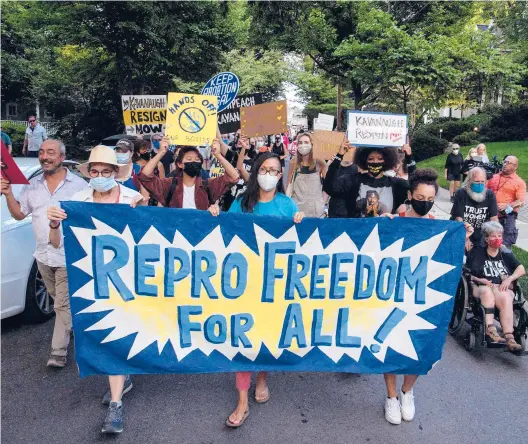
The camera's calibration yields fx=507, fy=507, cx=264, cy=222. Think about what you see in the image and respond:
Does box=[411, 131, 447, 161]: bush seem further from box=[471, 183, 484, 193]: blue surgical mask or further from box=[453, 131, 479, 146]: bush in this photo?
box=[471, 183, 484, 193]: blue surgical mask

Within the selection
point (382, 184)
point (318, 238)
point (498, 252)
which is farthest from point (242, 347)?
point (498, 252)

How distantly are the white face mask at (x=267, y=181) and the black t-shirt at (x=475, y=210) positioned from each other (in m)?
2.67

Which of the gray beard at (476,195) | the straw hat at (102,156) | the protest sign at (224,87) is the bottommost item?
the gray beard at (476,195)

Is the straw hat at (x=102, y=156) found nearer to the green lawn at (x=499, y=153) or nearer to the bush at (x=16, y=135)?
the green lawn at (x=499, y=153)

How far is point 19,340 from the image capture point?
473 cm

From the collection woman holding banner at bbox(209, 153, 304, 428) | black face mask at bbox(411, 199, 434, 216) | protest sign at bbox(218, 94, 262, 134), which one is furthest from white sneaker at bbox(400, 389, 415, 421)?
protest sign at bbox(218, 94, 262, 134)

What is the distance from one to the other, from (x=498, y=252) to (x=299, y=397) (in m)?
2.47

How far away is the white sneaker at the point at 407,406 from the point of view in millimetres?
3516

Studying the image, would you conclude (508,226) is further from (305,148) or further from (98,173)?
(98,173)

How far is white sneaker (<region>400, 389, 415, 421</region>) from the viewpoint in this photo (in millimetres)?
3516

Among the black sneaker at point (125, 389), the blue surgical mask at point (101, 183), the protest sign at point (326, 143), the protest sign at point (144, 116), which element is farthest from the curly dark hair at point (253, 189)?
the protest sign at point (144, 116)

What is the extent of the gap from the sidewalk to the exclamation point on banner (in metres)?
4.47

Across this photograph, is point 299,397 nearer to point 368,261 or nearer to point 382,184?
point 368,261

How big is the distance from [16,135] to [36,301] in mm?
22458
